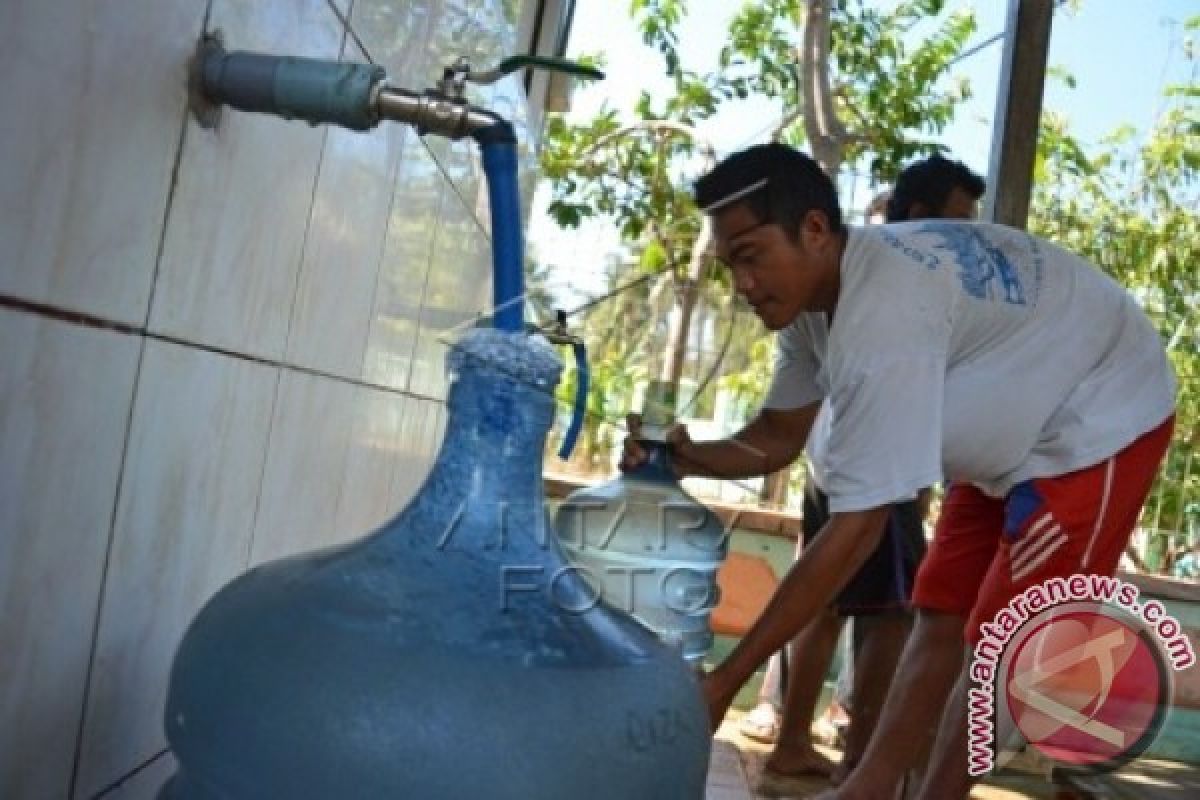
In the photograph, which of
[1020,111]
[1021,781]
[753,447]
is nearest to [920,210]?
[1020,111]

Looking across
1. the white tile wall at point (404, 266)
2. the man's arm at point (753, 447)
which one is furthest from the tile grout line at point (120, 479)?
the man's arm at point (753, 447)

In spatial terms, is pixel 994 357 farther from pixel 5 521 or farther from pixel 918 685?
pixel 5 521

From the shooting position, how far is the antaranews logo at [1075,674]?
78.1 inches

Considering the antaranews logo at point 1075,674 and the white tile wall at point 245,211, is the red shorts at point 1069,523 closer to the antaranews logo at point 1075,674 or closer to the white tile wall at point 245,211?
the antaranews logo at point 1075,674

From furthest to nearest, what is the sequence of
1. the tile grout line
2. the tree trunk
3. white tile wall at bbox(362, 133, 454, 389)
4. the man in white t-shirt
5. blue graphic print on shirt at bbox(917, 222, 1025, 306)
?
the tree trunk
blue graphic print on shirt at bbox(917, 222, 1025, 306)
the man in white t-shirt
white tile wall at bbox(362, 133, 454, 389)
the tile grout line

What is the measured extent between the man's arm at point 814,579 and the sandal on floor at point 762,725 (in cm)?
188

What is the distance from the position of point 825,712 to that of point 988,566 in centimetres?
179

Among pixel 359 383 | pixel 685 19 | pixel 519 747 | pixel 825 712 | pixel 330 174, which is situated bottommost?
pixel 825 712

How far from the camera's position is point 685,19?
6844mm

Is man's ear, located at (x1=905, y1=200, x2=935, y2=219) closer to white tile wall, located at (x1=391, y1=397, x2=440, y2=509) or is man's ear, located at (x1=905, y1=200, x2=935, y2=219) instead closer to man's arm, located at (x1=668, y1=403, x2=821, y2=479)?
man's arm, located at (x1=668, y1=403, x2=821, y2=479)

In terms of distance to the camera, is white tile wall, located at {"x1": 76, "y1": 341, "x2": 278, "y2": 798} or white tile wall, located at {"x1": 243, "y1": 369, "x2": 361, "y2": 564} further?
white tile wall, located at {"x1": 243, "y1": 369, "x2": 361, "y2": 564}

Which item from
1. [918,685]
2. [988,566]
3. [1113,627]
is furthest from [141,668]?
[1113,627]

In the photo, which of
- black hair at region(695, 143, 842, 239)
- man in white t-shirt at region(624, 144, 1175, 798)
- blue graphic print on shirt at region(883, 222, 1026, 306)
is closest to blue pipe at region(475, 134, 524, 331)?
man in white t-shirt at region(624, 144, 1175, 798)

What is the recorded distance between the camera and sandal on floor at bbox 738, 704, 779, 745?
3.38 m
